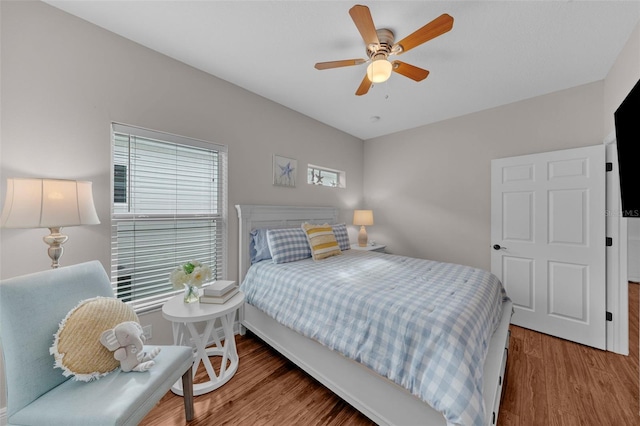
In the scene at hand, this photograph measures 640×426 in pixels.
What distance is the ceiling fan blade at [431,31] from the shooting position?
4.35 ft

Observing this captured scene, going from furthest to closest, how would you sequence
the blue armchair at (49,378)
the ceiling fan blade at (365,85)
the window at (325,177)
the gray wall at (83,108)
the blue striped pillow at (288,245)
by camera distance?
the window at (325,177) → the blue striped pillow at (288,245) → the ceiling fan blade at (365,85) → the gray wall at (83,108) → the blue armchair at (49,378)

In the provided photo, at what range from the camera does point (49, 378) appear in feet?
3.64

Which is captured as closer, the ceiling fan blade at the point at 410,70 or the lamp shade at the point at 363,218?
the ceiling fan blade at the point at 410,70

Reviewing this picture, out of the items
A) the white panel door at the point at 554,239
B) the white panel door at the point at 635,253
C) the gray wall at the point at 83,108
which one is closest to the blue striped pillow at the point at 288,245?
the gray wall at the point at 83,108

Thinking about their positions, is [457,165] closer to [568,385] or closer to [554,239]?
[554,239]

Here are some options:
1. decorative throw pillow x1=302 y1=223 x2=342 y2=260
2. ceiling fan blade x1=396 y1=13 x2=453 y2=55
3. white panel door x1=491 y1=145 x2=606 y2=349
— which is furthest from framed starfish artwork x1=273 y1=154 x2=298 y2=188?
white panel door x1=491 y1=145 x2=606 y2=349

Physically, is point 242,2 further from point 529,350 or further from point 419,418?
point 529,350

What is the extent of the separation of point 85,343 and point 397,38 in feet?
8.92

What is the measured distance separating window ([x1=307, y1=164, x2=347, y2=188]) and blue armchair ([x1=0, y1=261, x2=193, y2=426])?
106 inches

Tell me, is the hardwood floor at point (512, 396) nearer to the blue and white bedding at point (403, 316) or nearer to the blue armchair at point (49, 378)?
the blue and white bedding at point (403, 316)

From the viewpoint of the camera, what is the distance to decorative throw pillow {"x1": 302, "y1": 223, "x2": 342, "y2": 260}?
2.67 m

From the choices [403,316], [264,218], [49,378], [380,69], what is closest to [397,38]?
[380,69]

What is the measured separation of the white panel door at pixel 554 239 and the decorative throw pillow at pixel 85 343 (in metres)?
3.70

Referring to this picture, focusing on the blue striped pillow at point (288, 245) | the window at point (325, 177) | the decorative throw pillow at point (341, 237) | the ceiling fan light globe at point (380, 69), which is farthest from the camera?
the window at point (325, 177)
